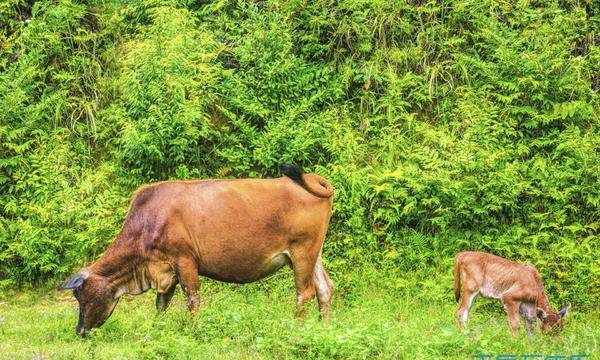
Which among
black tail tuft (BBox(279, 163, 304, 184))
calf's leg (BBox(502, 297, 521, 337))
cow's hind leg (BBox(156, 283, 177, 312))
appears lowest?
calf's leg (BBox(502, 297, 521, 337))

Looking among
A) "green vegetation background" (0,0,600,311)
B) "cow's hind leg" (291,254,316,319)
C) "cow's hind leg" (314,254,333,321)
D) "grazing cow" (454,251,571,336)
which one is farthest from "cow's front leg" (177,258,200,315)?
"grazing cow" (454,251,571,336)

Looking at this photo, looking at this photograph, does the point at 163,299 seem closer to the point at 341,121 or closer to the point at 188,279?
the point at 188,279

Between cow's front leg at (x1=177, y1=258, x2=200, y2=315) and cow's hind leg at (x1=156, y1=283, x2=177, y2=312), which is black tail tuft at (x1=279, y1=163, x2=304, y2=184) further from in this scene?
cow's hind leg at (x1=156, y1=283, x2=177, y2=312)

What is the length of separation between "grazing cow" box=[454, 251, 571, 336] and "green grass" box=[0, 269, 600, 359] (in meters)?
0.33

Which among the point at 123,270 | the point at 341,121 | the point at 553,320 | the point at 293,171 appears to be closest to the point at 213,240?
the point at 123,270

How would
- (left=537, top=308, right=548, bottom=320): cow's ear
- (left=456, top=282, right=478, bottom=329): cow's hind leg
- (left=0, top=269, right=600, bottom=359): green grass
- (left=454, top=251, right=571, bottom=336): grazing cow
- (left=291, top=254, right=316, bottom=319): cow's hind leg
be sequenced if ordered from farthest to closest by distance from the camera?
(left=291, top=254, right=316, bottom=319): cow's hind leg < (left=456, top=282, right=478, bottom=329): cow's hind leg < (left=454, top=251, right=571, bottom=336): grazing cow < (left=537, top=308, right=548, bottom=320): cow's ear < (left=0, top=269, right=600, bottom=359): green grass

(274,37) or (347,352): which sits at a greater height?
(274,37)

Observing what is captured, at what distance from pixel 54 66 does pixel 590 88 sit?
30.8 feet

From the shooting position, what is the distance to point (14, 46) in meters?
16.2

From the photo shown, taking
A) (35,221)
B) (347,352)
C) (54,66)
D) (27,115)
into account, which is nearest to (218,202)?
(347,352)

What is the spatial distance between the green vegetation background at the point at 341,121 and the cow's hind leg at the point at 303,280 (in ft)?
7.59

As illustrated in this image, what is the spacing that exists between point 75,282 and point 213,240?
1.72 metres

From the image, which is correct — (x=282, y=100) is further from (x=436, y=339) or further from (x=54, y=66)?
(x=436, y=339)

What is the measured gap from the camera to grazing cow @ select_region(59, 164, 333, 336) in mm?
10844
